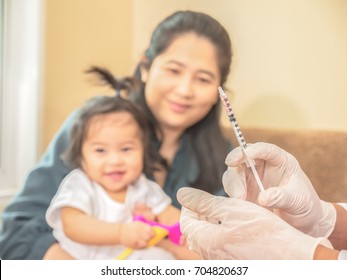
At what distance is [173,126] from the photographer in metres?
1.04

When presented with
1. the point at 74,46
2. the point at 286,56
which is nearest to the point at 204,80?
the point at 286,56

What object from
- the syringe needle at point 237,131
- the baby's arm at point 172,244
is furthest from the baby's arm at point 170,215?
the syringe needle at point 237,131

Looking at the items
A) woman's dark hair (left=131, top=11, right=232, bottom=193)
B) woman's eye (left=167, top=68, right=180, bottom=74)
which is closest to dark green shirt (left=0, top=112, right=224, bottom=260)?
woman's dark hair (left=131, top=11, right=232, bottom=193)

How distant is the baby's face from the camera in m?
0.99

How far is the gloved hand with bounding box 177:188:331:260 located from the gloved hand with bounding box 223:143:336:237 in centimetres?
4

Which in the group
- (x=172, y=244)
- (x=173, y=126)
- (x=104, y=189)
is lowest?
(x=172, y=244)

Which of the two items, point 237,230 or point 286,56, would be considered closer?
point 237,230

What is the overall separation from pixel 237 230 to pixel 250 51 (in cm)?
37

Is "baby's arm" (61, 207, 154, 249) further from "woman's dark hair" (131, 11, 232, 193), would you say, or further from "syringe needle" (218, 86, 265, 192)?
→ "syringe needle" (218, 86, 265, 192)

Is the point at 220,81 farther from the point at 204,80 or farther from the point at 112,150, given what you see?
the point at 112,150

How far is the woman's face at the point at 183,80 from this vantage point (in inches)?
38.9

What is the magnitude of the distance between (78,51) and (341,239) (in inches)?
26.3

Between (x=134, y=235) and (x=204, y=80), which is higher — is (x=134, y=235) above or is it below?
below
